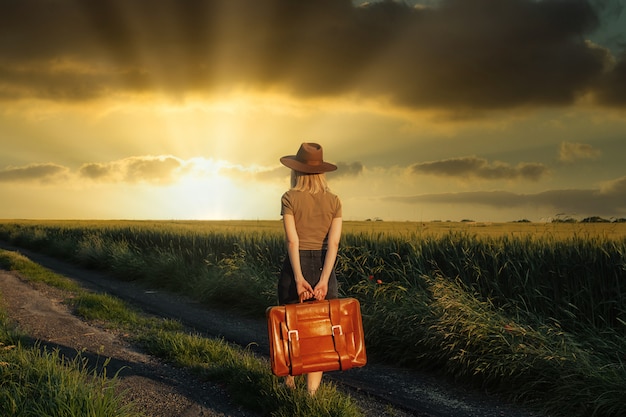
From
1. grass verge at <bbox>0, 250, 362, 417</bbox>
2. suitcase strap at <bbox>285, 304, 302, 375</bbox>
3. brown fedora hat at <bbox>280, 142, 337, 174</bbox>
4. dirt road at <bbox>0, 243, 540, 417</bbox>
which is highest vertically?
brown fedora hat at <bbox>280, 142, 337, 174</bbox>

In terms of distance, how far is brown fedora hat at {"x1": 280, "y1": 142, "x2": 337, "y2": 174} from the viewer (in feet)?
17.4

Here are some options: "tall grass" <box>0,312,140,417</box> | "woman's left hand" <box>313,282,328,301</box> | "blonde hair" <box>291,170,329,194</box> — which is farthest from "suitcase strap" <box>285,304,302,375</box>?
"tall grass" <box>0,312,140,417</box>

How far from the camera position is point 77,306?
12406 millimetres

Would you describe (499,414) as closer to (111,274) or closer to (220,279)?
(220,279)

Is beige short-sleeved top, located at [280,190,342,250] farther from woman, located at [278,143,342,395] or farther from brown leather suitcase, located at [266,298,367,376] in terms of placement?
brown leather suitcase, located at [266,298,367,376]

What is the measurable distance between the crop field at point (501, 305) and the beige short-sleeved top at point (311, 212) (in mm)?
2867

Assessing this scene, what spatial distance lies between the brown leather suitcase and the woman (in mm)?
202

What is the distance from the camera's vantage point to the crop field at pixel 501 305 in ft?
22.1

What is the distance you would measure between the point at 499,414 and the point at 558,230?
19.2ft

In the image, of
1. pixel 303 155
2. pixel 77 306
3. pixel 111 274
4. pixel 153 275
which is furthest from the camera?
pixel 111 274

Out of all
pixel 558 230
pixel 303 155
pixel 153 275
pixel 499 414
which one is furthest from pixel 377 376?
pixel 153 275

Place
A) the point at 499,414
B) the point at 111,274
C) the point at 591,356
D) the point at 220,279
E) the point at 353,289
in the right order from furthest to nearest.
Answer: the point at 111,274, the point at 220,279, the point at 353,289, the point at 591,356, the point at 499,414

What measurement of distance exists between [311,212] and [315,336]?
3.59 ft

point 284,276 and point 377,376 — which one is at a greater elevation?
point 284,276
